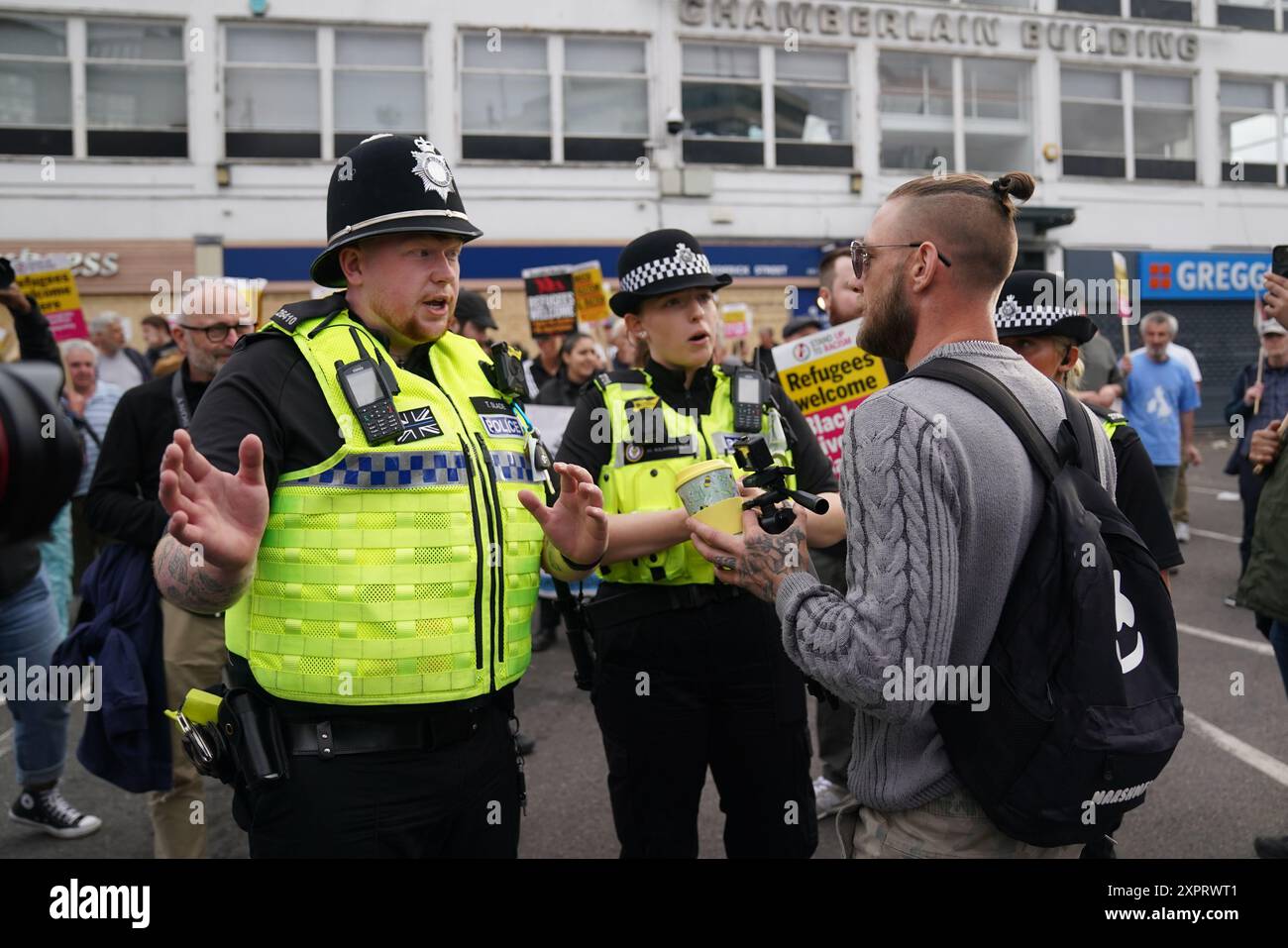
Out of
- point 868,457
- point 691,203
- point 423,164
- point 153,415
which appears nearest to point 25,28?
point 691,203

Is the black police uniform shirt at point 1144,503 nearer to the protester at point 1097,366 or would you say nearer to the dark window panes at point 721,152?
the protester at point 1097,366

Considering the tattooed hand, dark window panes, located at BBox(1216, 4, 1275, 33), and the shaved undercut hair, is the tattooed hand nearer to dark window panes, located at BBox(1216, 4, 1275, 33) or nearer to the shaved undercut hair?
the shaved undercut hair

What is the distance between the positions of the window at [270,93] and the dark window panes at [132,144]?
990mm

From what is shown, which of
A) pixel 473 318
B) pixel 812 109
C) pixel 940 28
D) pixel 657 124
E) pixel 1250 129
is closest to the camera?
pixel 473 318

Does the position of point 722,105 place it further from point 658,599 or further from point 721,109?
point 658,599

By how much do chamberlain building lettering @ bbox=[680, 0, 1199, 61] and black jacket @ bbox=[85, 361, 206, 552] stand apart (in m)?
17.2

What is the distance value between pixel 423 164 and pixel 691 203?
1701cm

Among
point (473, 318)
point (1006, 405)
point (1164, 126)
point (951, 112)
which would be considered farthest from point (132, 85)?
point (1164, 126)

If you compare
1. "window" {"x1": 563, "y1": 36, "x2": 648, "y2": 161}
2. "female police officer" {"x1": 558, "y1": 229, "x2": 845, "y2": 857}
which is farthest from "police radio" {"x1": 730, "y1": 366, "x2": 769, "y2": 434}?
"window" {"x1": 563, "y1": 36, "x2": 648, "y2": 161}

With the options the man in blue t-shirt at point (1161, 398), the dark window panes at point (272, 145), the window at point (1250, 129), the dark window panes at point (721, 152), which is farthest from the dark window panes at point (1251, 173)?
the dark window panes at point (272, 145)

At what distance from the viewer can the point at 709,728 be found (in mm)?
3082

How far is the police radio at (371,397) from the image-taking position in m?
2.10

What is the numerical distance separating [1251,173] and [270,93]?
2045 centimetres

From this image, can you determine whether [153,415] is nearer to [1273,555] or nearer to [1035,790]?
[1035,790]
